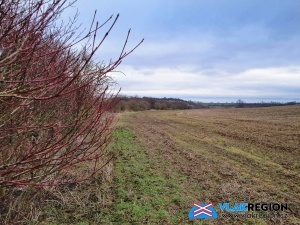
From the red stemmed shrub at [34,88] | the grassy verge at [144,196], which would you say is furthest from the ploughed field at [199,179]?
the red stemmed shrub at [34,88]

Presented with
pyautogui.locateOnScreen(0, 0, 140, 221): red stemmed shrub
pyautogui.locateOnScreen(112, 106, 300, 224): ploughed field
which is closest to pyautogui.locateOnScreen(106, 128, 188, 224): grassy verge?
pyautogui.locateOnScreen(112, 106, 300, 224): ploughed field

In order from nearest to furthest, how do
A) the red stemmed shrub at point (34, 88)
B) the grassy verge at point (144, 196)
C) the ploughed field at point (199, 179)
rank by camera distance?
the red stemmed shrub at point (34, 88) → the grassy verge at point (144, 196) → the ploughed field at point (199, 179)

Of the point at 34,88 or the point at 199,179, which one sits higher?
the point at 34,88

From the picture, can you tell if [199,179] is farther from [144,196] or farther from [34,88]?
[34,88]

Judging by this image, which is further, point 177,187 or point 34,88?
point 177,187

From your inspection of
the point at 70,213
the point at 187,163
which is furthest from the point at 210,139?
the point at 70,213

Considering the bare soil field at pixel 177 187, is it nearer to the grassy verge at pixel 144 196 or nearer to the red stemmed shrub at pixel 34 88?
the grassy verge at pixel 144 196

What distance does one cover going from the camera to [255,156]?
8.92m

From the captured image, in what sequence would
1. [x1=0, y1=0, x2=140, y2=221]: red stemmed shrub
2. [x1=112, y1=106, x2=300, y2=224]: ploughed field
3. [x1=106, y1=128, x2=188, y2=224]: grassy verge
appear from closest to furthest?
1. [x1=0, y1=0, x2=140, y2=221]: red stemmed shrub
2. [x1=106, y1=128, x2=188, y2=224]: grassy verge
3. [x1=112, y1=106, x2=300, y2=224]: ploughed field

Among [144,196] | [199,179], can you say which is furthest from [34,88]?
[199,179]

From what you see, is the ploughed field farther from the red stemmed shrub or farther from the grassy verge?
the red stemmed shrub

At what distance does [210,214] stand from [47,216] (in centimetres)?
324

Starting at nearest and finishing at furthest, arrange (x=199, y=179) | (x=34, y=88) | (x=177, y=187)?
(x=34, y=88) → (x=177, y=187) → (x=199, y=179)

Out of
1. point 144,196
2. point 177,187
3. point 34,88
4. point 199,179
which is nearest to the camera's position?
point 34,88
